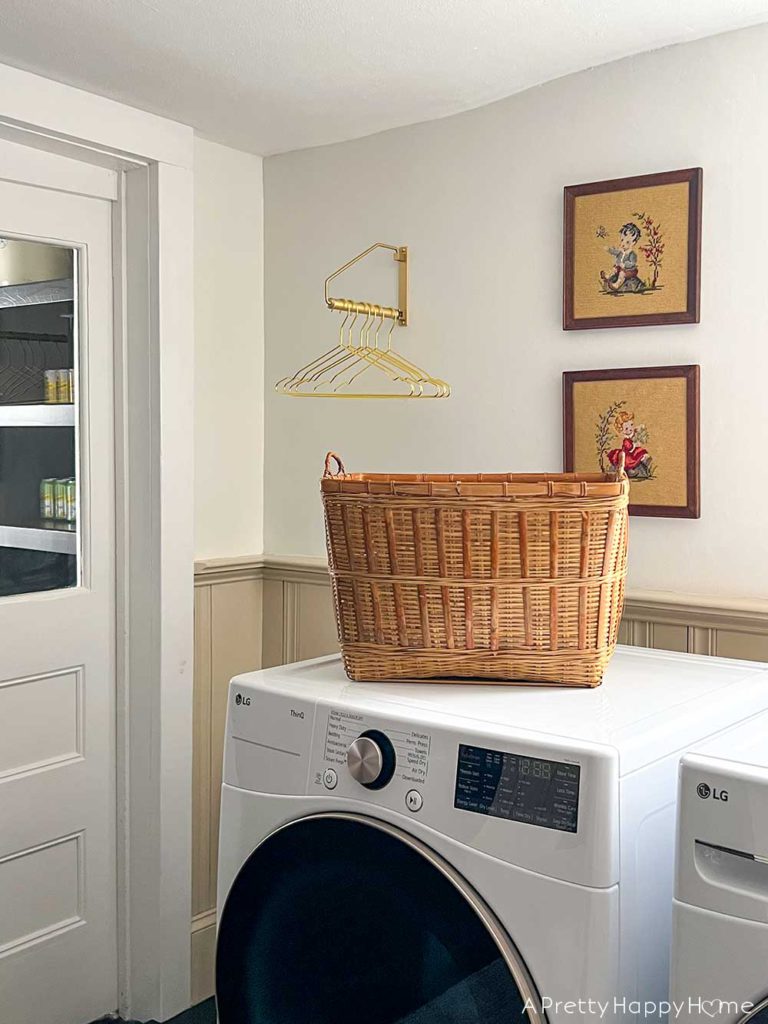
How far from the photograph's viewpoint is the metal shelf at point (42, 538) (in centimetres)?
225

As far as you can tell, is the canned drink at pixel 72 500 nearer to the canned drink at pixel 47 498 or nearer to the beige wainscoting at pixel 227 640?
the canned drink at pixel 47 498

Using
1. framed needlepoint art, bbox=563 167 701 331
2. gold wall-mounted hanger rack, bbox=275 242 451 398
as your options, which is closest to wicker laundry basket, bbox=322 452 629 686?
framed needlepoint art, bbox=563 167 701 331

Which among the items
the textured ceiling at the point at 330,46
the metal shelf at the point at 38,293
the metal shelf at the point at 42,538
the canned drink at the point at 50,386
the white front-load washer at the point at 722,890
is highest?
the textured ceiling at the point at 330,46

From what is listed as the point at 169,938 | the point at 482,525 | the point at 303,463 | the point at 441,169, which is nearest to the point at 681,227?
the point at 441,169

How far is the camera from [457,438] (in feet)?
7.69

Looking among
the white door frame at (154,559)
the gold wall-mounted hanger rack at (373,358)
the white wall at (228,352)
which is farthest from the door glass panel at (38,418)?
the gold wall-mounted hanger rack at (373,358)

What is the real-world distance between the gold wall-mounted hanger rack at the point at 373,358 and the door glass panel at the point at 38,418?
482 mm

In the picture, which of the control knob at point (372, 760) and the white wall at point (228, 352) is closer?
the control knob at point (372, 760)

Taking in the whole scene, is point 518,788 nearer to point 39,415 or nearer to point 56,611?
point 56,611

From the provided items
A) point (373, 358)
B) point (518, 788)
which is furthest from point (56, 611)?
point (518, 788)

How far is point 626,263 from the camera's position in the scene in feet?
6.79

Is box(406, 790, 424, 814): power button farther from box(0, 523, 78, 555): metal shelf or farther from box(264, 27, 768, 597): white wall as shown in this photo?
box(0, 523, 78, 555): metal shelf

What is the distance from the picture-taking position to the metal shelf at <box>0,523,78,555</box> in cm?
225

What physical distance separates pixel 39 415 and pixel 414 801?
4.35ft
